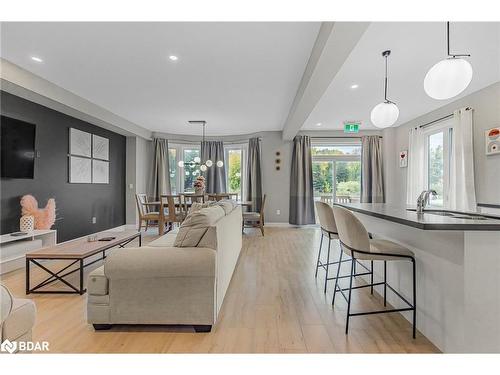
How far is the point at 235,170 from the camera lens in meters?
7.44

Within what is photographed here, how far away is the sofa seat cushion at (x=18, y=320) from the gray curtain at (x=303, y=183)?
5823mm

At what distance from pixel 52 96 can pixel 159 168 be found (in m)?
3.43

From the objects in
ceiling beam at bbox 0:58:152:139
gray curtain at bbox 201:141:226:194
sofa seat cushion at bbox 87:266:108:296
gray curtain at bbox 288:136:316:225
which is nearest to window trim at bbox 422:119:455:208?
gray curtain at bbox 288:136:316:225

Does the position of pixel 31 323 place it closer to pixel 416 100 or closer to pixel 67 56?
pixel 67 56

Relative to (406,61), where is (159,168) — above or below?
below

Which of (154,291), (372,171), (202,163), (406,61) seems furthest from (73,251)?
(372,171)

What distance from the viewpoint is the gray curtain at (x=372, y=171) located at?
21.5 feet

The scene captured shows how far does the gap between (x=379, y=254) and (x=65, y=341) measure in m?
2.30

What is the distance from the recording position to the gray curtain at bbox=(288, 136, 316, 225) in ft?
22.0

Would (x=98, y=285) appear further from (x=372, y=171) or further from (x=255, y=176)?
(x=372, y=171)

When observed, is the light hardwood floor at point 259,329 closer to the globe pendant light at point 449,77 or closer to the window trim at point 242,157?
the globe pendant light at point 449,77

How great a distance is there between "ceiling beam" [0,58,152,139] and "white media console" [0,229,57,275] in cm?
192
